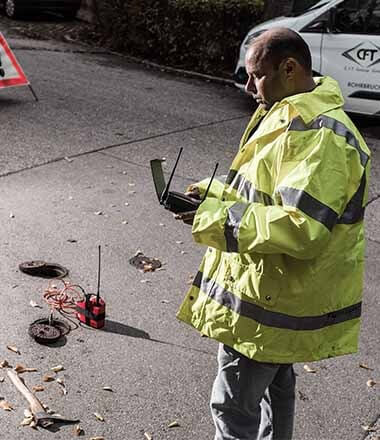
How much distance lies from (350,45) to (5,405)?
297 inches

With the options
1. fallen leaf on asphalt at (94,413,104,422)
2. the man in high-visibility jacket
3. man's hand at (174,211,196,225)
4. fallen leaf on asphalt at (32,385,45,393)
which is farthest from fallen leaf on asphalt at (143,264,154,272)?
man's hand at (174,211,196,225)

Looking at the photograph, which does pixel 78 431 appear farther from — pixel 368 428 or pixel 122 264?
pixel 122 264

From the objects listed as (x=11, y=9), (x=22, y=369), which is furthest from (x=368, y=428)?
(x=11, y=9)

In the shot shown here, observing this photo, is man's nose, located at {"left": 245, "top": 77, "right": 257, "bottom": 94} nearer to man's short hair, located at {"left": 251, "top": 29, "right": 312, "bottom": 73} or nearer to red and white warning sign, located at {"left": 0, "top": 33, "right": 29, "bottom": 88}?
man's short hair, located at {"left": 251, "top": 29, "right": 312, "bottom": 73}

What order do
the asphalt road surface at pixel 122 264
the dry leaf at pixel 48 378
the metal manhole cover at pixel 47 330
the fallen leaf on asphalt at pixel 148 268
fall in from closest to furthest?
the asphalt road surface at pixel 122 264, the dry leaf at pixel 48 378, the metal manhole cover at pixel 47 330, the fallen leaf on asphalt at pixel 148 268

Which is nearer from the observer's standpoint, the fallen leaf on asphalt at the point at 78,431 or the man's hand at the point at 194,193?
the man's hand at the point at 194,193

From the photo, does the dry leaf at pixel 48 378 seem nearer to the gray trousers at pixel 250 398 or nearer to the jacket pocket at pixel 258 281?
the gray trousers at pixel 250 398

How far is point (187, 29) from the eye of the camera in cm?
1294

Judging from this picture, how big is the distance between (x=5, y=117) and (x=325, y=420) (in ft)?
19.9

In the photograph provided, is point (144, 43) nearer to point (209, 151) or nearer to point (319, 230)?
point (209, 151)

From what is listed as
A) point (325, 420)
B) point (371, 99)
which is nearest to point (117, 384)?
point (325, 420)

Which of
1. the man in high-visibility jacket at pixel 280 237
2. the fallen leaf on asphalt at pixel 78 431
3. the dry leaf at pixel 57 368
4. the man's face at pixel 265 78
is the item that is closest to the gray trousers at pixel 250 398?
the man in high-visibility jacket at pixel 280 237

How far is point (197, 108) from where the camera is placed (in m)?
10.3

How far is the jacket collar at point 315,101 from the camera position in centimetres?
245
